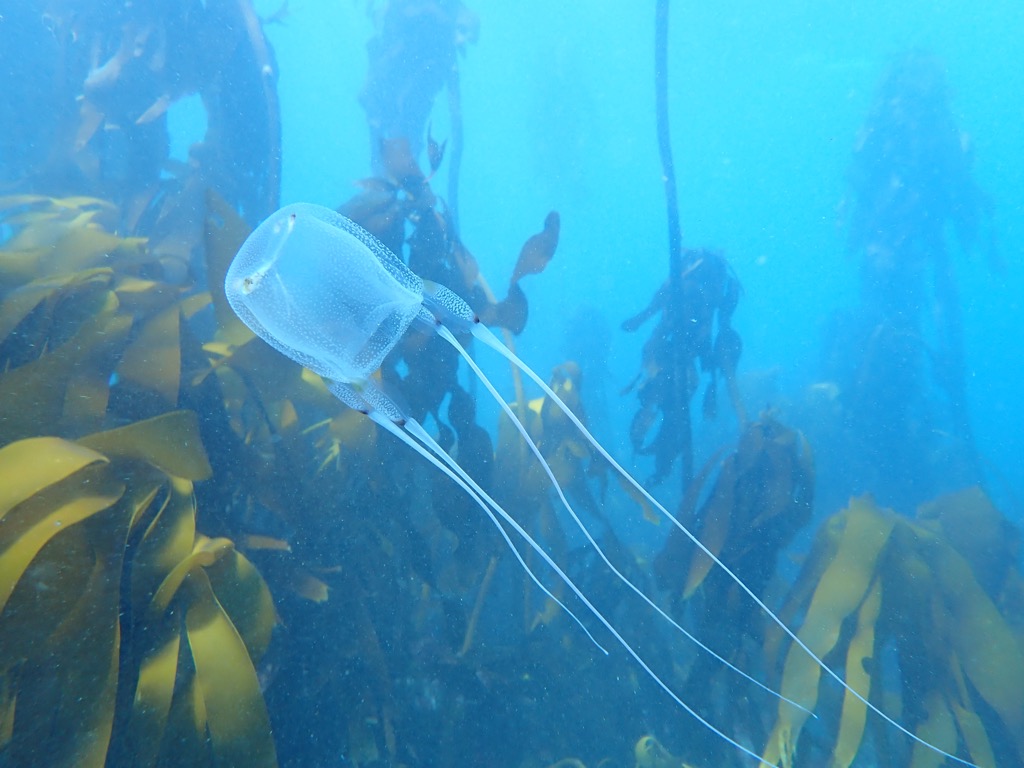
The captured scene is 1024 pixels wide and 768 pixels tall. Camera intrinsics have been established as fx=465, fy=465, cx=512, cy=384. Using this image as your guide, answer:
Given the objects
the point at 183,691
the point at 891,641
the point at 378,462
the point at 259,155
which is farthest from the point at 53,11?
the point at 891,641

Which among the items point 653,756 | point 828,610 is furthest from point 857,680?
point 653,756

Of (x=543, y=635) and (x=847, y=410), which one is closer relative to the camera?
(x=543, y=635)

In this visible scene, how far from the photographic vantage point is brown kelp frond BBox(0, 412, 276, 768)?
1229 millimetres

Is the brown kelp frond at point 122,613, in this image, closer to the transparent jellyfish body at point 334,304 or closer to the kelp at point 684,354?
the transparent jellyfish body at point 334,304

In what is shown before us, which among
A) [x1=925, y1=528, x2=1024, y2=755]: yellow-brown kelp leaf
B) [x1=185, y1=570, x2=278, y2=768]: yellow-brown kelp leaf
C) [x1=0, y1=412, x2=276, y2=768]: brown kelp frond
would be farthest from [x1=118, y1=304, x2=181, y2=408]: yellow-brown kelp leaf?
[x1=925, y1=528, x2=1024, y2=755]: yellow-brown kelp leaf

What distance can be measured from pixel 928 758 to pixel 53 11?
8.48m

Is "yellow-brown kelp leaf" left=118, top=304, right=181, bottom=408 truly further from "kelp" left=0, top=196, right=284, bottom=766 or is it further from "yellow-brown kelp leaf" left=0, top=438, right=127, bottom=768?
"yellow-brown kelp leaf" left=0, top=438, right=127, bottom=768

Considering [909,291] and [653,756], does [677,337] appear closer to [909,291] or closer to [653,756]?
[653,756]

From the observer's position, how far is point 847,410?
6410mm

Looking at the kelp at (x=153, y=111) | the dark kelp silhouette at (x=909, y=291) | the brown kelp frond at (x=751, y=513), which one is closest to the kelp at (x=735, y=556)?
the brown kelp frond at (x=751, y=513)

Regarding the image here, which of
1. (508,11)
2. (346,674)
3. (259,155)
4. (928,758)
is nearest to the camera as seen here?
(346,674)

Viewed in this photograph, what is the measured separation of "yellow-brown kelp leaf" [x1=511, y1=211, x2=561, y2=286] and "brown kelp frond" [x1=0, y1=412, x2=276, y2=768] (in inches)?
78.0

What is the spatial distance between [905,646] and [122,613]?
3.40 metres

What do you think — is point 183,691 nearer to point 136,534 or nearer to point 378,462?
point 136,534
